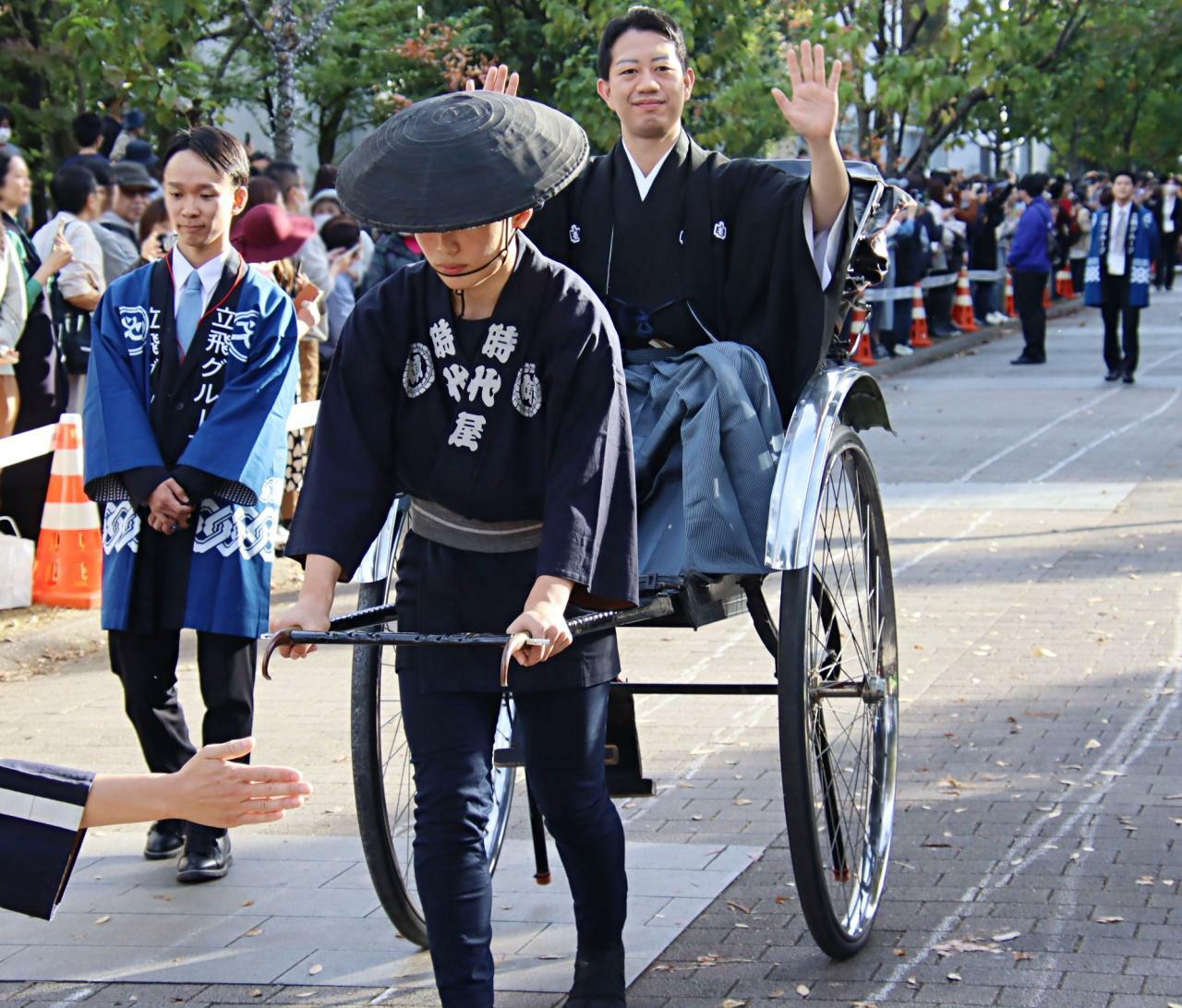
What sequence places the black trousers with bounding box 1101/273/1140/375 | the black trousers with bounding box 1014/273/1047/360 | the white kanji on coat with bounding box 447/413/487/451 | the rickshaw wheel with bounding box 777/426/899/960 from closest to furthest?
the white kanji on coat with bounding box 447/413/487/451 → the rickshaw wheel with bounding box 777/426/899/960 → the black trousers with bounding box 1101/273/1140/375 → the black trousers with bounding box 1014/273/1047/360

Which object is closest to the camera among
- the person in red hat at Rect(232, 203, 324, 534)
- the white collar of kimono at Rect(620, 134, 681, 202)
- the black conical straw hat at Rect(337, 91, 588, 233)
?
the black conical straw hat at Rect(337, 91, 588, 233)

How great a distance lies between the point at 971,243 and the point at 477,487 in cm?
2133

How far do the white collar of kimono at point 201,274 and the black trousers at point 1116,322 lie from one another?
1338 centimetres

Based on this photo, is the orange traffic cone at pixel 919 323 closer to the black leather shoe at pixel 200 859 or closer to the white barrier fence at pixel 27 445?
the white barrier fence at pixel 27 445

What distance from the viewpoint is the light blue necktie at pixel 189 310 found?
4992 mm

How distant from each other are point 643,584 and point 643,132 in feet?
3.81

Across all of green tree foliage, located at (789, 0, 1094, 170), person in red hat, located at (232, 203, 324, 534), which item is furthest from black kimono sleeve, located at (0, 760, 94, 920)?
green tree foliage, located at (789, 0, 1094, 170)

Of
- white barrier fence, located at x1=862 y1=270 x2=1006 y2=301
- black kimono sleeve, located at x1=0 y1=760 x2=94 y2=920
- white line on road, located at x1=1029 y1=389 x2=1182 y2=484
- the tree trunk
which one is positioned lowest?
white line on road, located at x1=1029 y1=389 x2=1182 y2=484

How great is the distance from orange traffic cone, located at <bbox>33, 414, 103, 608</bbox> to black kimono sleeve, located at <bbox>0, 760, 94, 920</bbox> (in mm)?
6028

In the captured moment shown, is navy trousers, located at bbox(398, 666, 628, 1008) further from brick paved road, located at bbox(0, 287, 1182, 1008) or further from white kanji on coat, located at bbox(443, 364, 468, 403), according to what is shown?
white kanji on coat, located at bbox(443, 364, 468, 403)

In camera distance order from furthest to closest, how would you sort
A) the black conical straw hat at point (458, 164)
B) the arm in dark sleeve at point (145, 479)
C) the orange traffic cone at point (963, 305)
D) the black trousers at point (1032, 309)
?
the orange traffic cone at point (963, 305), the black trousers at point (1032, 309), the arm in dark sleeve at point (145, 479), the black conical straw hat at point (458, 164)

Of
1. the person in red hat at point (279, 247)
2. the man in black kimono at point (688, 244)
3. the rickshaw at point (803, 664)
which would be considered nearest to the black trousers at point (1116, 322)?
the person in red hat at point (279, 247)

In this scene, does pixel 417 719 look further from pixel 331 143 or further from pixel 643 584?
pixel 331 143

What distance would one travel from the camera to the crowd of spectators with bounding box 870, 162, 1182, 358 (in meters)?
20.2
